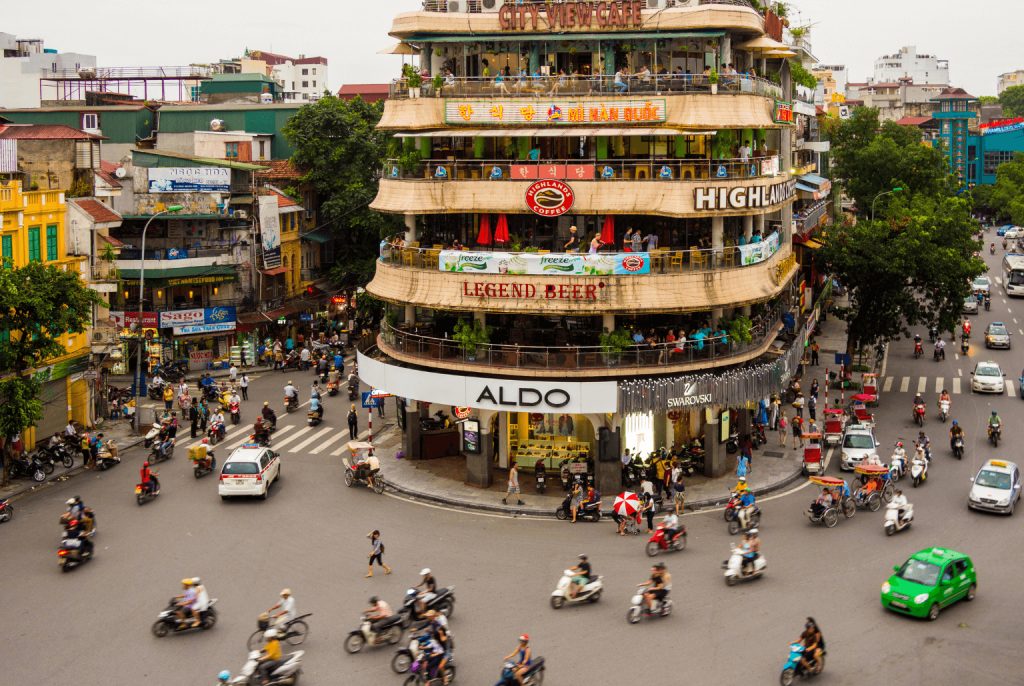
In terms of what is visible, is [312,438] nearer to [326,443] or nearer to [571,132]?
[326,443]

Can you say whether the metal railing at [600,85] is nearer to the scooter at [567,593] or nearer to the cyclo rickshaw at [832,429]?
the cyclo rickshaw at [832,429]

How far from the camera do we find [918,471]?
43.1 m

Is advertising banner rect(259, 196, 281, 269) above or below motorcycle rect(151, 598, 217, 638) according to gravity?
above

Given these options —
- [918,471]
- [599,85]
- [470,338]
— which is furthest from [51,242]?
[918,471]

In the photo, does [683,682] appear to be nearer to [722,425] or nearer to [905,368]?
[722,425]

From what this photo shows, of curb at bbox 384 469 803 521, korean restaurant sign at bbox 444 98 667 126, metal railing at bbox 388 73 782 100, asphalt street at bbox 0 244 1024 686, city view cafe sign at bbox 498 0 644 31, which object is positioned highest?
city view cafe sign at bbox 498 0 644 31

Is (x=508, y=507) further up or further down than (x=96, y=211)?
further down

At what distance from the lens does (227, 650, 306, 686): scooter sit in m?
26.3

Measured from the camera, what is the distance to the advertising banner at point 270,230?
2739 inches

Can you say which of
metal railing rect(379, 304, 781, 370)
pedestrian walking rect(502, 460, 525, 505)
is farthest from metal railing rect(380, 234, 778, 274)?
pedestrian walking rect(502, 460, 525, 505)

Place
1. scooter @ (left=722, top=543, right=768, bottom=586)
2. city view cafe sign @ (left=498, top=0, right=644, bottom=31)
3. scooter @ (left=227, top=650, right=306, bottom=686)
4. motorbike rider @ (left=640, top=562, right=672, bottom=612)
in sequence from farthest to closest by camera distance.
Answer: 1. city view cafe sign @ (left=498, top=0, right=644, bottom=31)
2. scooter @ (left=722, top=543, right=768, bottom=586)
3. motorbike rider @ (left=640, top=562, right=672, bottom=612)
4. scooter @ (left=227, top=650, right=306, bottom=686)

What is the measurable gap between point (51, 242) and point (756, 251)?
97.3 ft

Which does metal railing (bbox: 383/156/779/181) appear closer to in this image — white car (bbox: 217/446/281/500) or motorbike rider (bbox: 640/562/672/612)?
white car (bbox: 217/446/281/500)

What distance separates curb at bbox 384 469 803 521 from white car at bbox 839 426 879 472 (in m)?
2.73
